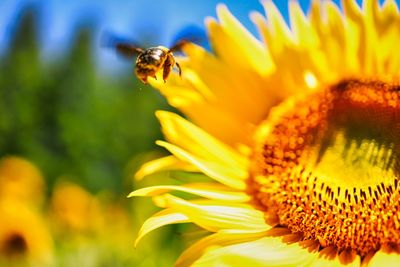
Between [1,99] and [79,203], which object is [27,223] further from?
[1,99]

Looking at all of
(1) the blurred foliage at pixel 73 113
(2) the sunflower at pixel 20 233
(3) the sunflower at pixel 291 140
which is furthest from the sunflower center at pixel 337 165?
(1) the blurred foliage at pixel 73 113

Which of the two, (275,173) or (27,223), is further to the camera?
(27,223)

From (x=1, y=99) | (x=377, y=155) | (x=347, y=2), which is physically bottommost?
(x=377, y=155)

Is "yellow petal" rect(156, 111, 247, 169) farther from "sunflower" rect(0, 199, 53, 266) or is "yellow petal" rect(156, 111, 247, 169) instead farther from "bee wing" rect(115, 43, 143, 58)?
"sunflower" rect(0, 199, 53, 266)

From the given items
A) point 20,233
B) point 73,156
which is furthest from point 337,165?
point 73,156

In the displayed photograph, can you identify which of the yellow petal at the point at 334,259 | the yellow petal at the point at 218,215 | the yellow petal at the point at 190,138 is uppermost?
the yellow petal at the point at 190,138

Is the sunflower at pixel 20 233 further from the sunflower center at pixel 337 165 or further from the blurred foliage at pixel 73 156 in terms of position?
the sunflower center at pixel 337 165

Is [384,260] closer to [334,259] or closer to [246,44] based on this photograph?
[334,259]

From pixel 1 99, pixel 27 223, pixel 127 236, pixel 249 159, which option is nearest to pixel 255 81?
pixel 249 159
